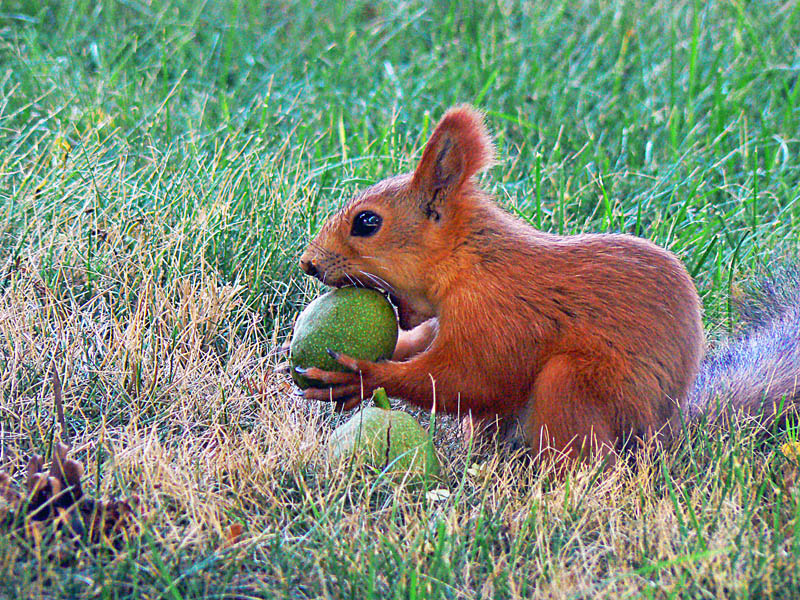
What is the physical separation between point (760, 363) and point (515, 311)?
91 centimetres

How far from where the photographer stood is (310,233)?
359 centimetres

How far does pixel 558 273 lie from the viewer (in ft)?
8.77

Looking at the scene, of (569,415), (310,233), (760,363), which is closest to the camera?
(569,415)

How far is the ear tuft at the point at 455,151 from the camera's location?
8.81 feet

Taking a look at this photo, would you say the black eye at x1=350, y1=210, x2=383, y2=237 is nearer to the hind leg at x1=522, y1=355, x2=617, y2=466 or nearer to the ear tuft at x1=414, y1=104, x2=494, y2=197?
the ear tuft at x1=414, y1=104, x2=494, y2=197

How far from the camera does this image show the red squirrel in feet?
8.50

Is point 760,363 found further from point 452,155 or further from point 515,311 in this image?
point 452,155

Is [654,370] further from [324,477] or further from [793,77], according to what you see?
[793,77]

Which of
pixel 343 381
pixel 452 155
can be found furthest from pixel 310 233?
pixel 343 381

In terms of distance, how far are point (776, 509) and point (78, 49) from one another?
14.2 feet

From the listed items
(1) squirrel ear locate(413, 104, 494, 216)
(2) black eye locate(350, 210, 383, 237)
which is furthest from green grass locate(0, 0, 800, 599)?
(1) squirrel ear locate(413, 104, 494, 216)

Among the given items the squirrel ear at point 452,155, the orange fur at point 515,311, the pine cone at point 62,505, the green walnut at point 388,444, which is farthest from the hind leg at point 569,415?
the pine cone at point 62,505

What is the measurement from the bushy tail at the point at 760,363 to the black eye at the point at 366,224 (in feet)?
3.48

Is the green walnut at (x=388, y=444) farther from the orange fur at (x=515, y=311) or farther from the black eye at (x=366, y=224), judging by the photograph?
the black eye at (x=366, y=224)
